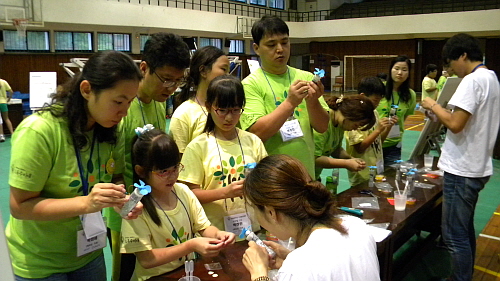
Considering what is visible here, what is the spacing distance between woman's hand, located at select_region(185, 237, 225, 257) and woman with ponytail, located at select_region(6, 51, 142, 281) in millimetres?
262

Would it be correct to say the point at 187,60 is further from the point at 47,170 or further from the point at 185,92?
the point at 47,170

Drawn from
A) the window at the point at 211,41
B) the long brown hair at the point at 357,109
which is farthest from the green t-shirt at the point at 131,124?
the window at the point at 211,41

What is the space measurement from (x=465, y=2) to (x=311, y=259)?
18032 millimetres

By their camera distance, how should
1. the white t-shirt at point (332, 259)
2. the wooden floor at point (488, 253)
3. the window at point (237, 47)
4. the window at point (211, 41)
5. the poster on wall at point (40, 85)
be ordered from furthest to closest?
the window at point (237, 47), the window at point (211, 41), the poster on wall at point (40, 85), the wooden floor at point (488, 253), the white t-shirt at point (332, 259)

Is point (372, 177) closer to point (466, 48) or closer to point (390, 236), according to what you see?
point (390, 236)

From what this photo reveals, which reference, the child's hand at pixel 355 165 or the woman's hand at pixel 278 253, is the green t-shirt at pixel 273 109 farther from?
the woman's hand at pixel 278 253

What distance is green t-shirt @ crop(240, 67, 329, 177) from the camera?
7.52 ft

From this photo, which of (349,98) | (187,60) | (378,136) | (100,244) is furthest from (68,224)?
(378,136)

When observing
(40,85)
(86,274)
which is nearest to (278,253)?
(86,274)

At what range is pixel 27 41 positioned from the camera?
39.0 feet

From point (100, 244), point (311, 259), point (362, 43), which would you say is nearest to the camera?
point (311, 259)

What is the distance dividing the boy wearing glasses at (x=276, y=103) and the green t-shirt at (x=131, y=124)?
475 mm

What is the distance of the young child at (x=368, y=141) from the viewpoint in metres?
3.20

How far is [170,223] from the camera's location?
1698 mm
